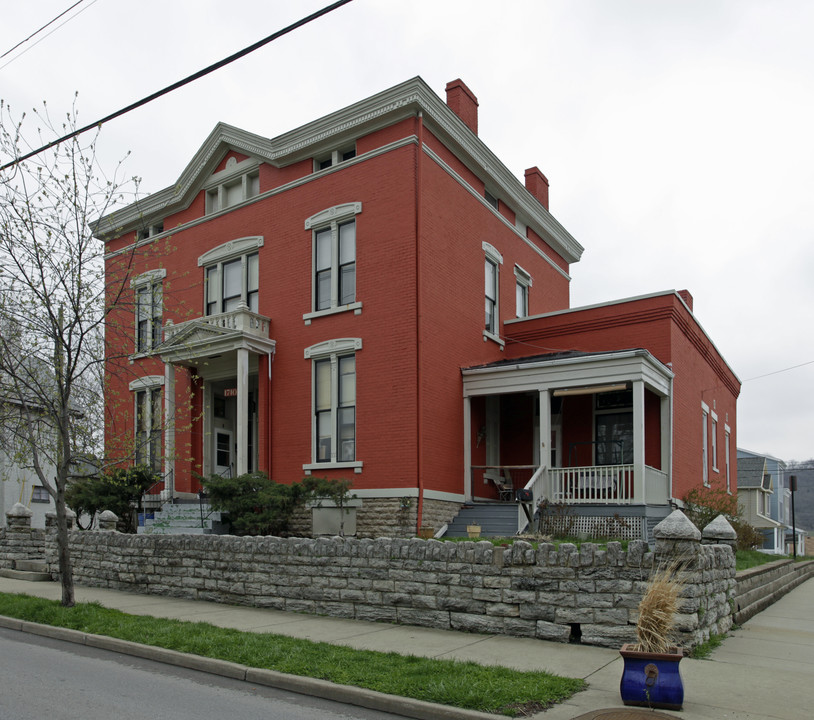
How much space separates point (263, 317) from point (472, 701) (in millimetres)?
14754

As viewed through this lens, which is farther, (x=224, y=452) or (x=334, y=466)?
(x=224, y=452)

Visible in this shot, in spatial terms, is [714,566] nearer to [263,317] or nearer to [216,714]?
[216,714]

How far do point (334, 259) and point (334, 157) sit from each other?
8.86 feet

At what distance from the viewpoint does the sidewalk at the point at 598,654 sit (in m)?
7.08

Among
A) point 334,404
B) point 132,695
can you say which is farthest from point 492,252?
point 132,695

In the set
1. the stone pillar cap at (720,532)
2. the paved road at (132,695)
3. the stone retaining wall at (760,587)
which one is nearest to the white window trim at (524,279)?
the stone retaining wall at (760,587)

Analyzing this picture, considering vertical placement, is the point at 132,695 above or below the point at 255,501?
below

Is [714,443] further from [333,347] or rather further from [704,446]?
[333,347]

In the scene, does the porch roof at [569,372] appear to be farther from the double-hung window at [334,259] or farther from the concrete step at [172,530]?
the concrete step at [172,530]

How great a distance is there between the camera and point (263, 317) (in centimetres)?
2042

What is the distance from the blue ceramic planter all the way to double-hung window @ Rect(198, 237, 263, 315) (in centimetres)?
1577

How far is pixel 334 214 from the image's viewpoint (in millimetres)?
19641

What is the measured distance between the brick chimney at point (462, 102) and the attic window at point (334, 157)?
11.5ft

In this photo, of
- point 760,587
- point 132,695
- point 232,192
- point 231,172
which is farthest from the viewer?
point 232,192
